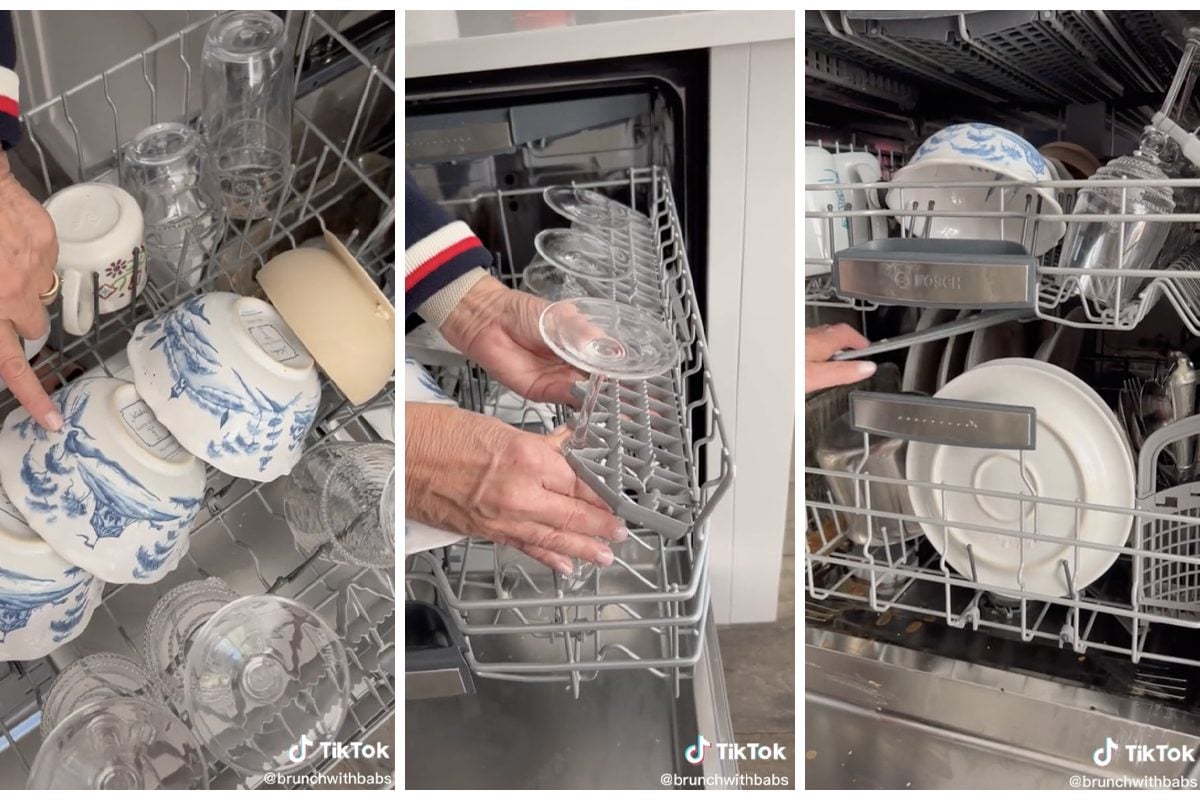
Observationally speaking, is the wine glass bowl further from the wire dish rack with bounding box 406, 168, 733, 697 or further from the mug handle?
the mug handle

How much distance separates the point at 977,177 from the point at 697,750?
1.66ft

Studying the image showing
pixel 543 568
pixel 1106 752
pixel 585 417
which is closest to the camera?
pixel 585 417

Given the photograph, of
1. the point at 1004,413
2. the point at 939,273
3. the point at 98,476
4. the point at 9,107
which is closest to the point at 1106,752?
the point at 1004,413

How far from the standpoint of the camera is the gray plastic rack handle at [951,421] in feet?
1.92

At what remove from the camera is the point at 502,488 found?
54cm

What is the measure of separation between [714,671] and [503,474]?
28 centimetres

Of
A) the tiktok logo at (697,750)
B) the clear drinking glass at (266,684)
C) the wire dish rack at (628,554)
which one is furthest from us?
the tiktok logo at (697,750)

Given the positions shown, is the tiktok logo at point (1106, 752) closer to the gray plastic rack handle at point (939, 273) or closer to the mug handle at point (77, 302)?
the gray plastic rack handle at point (939, 273)

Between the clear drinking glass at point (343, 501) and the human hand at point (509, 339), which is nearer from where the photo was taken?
the clear drinking glass at point (343, 501)

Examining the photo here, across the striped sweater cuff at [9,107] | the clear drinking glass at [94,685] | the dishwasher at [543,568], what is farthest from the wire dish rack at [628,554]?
the striped sweater cuff at [9,107]

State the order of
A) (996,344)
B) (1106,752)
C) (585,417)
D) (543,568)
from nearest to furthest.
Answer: (585,417) → (1106,752) → (996,344) → (543,568)

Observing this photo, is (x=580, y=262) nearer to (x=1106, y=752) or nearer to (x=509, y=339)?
(x=509, y=339)

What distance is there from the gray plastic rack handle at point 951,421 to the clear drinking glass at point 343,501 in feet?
1.21
